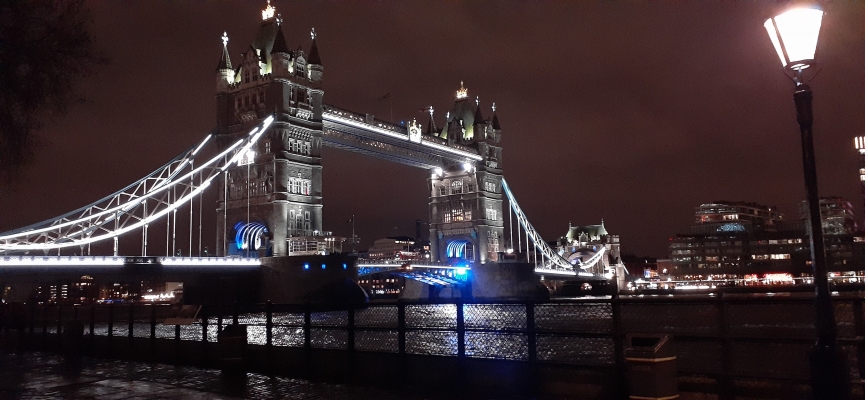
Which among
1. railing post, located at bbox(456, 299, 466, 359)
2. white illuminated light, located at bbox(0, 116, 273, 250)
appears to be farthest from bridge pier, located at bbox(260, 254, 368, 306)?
railing post, located at bbox(456, 299, 466, 359)

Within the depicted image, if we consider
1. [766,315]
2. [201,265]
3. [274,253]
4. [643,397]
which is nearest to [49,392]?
[643,397]

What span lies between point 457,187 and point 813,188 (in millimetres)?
99828

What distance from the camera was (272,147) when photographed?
6812 centimetres

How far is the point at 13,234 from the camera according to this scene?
4716cm

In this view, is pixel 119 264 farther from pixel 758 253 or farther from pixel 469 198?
pixel 758 253

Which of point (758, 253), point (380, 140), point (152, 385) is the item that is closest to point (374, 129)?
point (380, 140)

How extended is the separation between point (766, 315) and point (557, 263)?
361 feet

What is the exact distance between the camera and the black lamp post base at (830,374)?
6391mm

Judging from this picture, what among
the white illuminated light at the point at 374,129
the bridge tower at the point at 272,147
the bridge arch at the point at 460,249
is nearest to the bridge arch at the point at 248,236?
the bridge tower at the point at 272,147

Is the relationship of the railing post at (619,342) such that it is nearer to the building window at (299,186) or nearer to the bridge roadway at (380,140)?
the building window at (299,186)

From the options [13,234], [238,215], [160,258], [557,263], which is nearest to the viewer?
[13,234]

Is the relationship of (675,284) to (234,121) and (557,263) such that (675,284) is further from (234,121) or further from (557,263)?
(234,121)

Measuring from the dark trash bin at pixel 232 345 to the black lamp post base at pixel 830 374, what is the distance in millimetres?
10402

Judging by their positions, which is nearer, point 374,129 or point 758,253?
point 374,129
